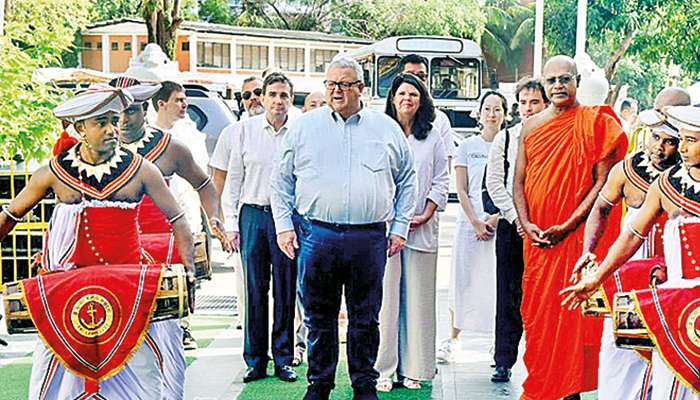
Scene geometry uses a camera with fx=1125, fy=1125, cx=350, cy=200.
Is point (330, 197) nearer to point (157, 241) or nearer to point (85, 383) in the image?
point (157, 241)

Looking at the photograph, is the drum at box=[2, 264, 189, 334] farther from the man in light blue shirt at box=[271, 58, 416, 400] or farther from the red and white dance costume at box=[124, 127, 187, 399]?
the man in light blue shirt at box=[271, 58, 416, 400]

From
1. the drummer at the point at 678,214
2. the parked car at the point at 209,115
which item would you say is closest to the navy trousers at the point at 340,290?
the drummer at the point at 678,214

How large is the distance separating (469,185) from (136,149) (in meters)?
2.93

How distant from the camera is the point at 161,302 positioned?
5.60 m

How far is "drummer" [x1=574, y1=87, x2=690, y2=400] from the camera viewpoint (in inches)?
231

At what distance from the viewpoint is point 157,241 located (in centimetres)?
672

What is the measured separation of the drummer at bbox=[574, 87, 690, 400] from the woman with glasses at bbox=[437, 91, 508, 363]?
7.49 feet

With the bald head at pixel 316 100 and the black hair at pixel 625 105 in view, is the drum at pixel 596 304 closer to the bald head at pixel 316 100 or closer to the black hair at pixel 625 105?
the bald head at pixel 316 100

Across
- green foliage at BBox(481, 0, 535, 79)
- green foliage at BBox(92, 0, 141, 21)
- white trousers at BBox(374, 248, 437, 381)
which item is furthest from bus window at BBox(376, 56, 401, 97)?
green foliage at BBox(481, 0, 535, 79)

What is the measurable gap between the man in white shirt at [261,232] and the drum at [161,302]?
2271mm

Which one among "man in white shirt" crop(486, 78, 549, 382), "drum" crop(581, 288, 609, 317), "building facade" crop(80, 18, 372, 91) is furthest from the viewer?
"building facade" crop(80, 18, 372, 91)

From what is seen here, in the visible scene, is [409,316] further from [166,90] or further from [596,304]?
[166,90]

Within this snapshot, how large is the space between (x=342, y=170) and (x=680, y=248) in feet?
7.50

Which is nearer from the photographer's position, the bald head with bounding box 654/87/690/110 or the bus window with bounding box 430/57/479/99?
the bald head with bounding box 654/87/690/110
